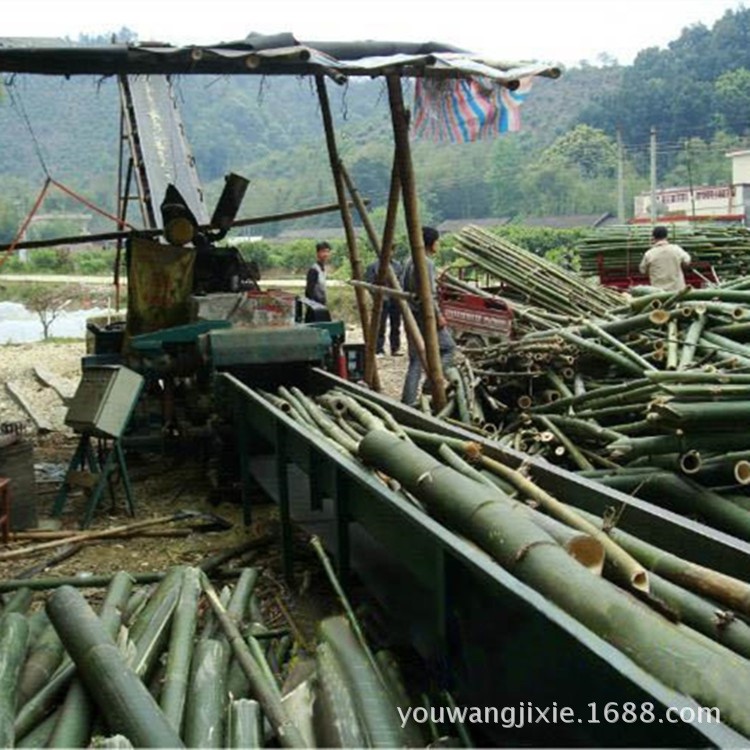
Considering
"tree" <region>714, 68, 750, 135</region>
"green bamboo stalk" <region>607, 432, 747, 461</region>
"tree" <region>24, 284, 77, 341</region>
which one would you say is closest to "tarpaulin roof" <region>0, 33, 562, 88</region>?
"green bamboo stalk" <region>607, 432, 747, 461</region>

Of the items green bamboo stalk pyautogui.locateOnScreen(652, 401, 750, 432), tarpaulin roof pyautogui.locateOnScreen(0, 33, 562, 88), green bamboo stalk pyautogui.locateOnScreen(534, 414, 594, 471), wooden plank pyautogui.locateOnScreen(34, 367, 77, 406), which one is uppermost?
tarpaulin roof pyautogui.locateOnScreen(0, 33, 562, 88)

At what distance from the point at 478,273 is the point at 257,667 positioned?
9201 millimetres

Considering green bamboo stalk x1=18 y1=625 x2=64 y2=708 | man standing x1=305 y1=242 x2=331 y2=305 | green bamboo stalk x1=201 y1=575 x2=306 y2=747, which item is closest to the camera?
green bamboo stalk x1=201 y1=575 x2=306 y2=747

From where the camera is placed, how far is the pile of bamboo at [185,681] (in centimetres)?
288

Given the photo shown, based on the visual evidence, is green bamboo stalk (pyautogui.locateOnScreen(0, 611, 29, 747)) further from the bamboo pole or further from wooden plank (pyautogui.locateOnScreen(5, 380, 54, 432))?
wooden plank (pyautogui.locateOnScreen(5, 380, 54, 432))

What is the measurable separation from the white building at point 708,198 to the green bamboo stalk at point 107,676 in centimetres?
3269

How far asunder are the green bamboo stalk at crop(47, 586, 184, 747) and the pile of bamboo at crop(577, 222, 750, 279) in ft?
35.5

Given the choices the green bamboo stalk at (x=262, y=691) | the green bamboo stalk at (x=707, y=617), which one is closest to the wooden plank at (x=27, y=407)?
the green bamboo stalk at (x=262, y=691)

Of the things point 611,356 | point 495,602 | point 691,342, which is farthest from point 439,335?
point 495,602

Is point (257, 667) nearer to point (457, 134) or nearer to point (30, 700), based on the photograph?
point (30, 700)

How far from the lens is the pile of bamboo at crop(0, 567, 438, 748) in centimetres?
288

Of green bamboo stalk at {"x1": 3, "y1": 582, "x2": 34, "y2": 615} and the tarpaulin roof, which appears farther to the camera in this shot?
the tarpaulin roof

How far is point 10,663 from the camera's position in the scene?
3.43 meters

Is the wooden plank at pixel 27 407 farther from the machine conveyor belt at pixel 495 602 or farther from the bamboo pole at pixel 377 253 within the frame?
the machine conveyor belt at pixel 495 602
